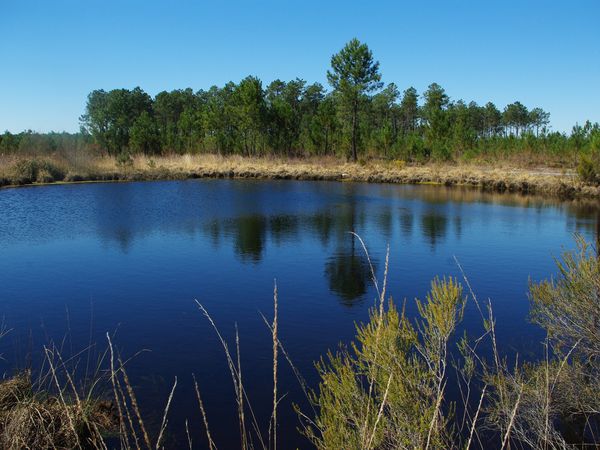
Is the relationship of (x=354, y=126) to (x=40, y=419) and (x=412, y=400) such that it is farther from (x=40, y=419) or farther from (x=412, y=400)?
(x=412, y=400)

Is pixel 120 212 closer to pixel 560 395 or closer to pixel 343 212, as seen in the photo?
pixel 343 212

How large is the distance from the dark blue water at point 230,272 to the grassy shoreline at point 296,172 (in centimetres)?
636

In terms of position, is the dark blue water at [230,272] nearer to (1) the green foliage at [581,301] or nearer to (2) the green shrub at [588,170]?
(1) the green foliage at [581,301]

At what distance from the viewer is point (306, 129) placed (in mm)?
56750

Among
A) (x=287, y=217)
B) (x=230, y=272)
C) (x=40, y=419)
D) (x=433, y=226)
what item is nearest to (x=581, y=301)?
(x=40, y=419)

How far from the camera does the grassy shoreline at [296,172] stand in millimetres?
33625

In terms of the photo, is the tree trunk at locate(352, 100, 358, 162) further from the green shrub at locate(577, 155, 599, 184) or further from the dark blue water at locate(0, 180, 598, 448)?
the green shrub at locate(577, 155, 599, 184)

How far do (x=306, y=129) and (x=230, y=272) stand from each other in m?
44.9

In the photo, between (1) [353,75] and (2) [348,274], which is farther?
(1) [353,75]

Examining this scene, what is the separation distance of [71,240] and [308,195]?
1643cm

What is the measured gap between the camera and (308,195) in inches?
1227

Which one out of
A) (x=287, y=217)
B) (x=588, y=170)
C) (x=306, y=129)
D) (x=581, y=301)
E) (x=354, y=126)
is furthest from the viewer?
(x=306, y=129)

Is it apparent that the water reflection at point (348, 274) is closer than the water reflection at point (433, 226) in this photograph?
Yes

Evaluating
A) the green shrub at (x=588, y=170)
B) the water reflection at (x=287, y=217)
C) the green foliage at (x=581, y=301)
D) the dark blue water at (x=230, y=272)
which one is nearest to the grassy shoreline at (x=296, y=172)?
the green shrub at (x=588, y=170)
